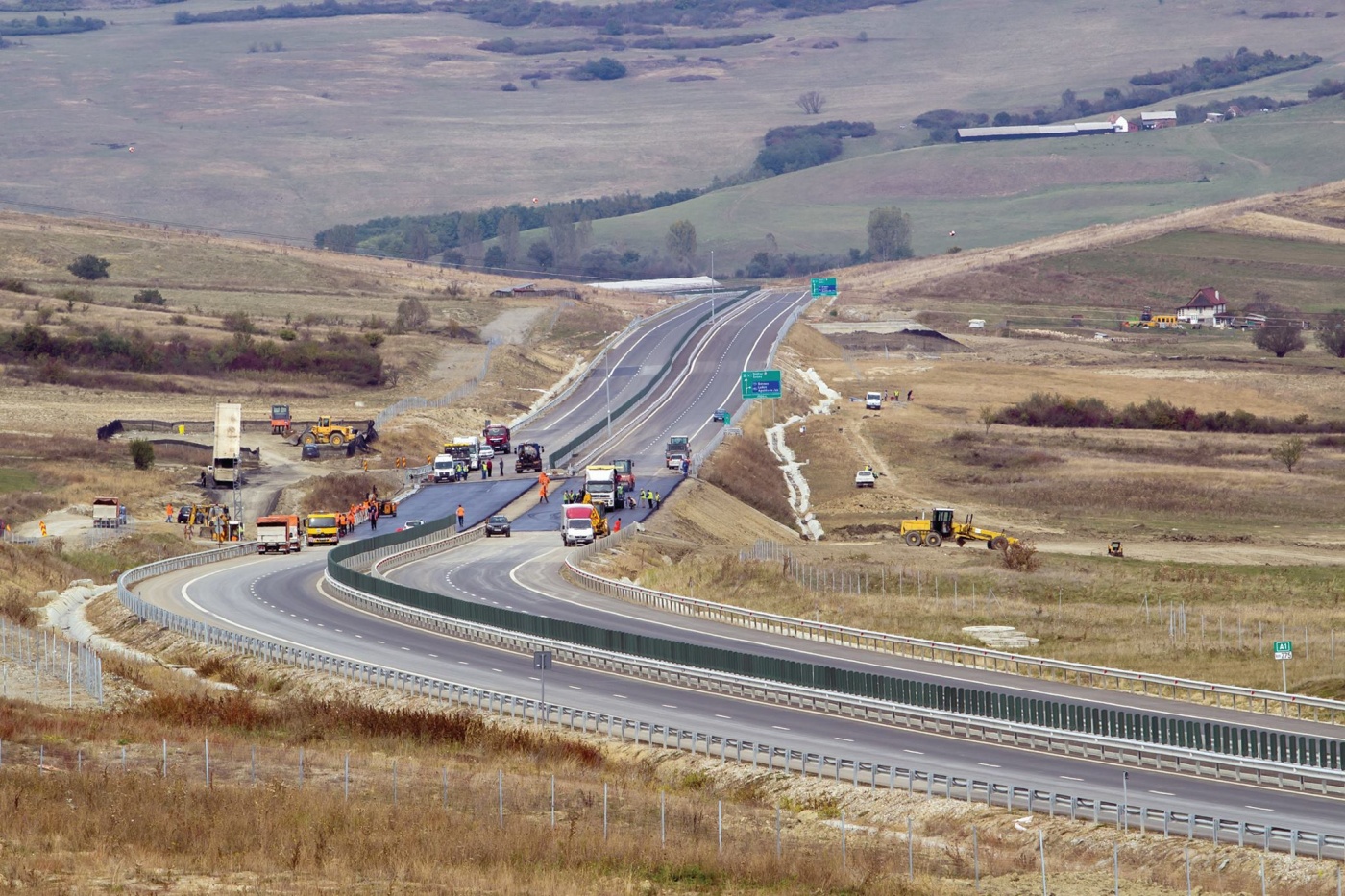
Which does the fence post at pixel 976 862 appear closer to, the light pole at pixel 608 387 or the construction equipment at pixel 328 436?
the construction equipment at pixel 328 436

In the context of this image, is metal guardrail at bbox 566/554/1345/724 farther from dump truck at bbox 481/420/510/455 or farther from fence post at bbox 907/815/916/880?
dump truck at bbox 481/420/510/455

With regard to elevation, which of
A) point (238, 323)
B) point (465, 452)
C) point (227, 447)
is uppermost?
point (238, 323)

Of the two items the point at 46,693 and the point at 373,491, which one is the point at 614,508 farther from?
the point at 46,693

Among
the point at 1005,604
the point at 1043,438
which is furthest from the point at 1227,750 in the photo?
the point at 1043,438

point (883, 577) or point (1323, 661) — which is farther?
point (883, 577)

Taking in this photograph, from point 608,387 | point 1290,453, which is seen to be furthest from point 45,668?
point 608,387

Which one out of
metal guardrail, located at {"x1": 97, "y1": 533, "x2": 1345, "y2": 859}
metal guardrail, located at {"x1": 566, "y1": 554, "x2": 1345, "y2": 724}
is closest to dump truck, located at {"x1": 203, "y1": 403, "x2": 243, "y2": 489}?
metal guardrail, located at {"x1": 566, "y1": 554, "x2": 1345, "y2": 724}

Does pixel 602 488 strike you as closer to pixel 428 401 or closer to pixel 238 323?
pixel 428 401
